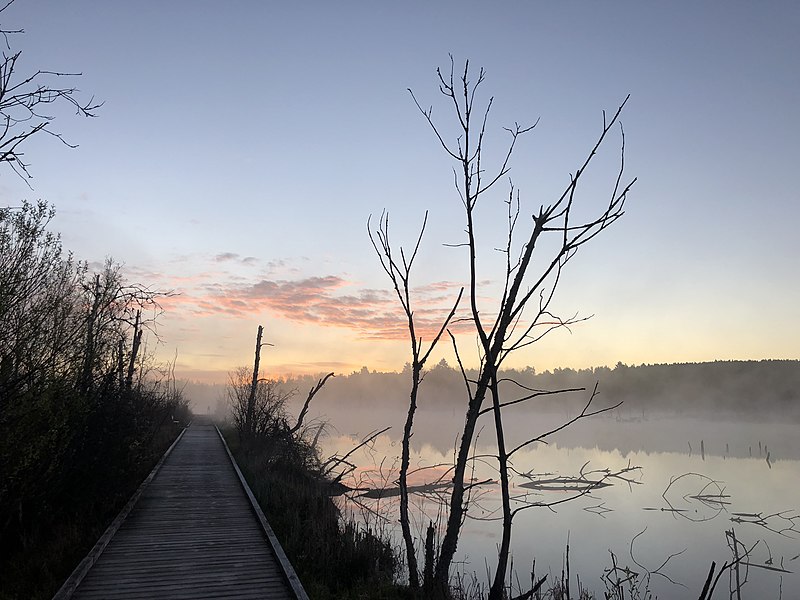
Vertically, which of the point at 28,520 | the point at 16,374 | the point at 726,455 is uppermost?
the point at 16,374

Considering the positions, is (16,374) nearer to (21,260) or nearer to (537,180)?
(21,260)

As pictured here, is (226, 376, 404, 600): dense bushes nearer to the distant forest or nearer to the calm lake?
the calm lake

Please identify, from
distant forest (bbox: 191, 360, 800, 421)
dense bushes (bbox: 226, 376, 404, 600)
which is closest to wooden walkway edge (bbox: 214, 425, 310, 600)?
dense bushes (bbox: 226, 376, 404, 600)

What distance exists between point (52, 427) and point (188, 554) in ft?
7.78

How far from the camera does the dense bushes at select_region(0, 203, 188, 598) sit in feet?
20.2

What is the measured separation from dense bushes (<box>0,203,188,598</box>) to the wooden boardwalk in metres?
0.42

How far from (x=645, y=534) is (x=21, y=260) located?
17030 mm

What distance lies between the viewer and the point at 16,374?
620 cm

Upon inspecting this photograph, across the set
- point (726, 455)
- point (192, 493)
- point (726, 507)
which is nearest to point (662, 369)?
point (726, 455)

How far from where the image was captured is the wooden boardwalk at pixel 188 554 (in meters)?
5.86

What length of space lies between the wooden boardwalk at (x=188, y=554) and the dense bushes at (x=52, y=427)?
1.36ft

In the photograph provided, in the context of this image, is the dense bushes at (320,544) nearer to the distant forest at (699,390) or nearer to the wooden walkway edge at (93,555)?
the wooden walkway edge at (93,555)

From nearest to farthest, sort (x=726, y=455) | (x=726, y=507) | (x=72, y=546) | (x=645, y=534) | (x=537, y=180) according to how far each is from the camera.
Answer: (x=537, y=180), (x=72, y=546), (x=645, y=534), (x=726, y=507), (x=726, y=455)

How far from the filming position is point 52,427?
22.2 ft
